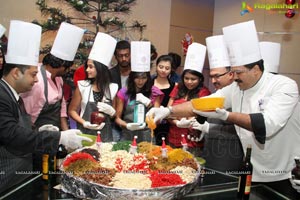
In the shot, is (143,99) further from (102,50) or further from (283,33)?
(283,33)

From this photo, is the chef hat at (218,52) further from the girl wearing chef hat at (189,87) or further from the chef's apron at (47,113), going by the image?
the chef's apron at (47,113)

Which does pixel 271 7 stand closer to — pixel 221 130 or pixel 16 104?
pixel 221 130

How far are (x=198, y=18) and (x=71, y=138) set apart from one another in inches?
156

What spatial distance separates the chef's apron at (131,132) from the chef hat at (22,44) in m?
0.88

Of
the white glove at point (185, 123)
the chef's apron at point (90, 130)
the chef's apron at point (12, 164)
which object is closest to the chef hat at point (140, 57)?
the chef's apron at point (90, 130)

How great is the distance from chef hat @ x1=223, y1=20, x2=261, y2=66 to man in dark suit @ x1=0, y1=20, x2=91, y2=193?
36.6 inches

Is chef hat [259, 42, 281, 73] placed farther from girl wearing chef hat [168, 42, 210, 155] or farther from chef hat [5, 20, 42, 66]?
chef hat [5, 20, 42, 66]

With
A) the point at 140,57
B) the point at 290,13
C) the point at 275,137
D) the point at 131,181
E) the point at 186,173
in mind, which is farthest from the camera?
the point at 290,13

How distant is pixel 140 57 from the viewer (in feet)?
8.02

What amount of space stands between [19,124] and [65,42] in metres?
0.99

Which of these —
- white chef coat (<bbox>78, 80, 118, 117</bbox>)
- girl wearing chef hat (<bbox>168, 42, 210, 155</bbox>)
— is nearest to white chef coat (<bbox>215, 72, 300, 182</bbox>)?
girl wearing chef hat (<bbox>168, 42, 210, 155</bbox>)

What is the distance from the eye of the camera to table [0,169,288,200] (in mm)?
1163

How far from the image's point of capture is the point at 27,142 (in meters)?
1.32

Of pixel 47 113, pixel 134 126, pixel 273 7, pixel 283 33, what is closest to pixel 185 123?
pixel 134 126
